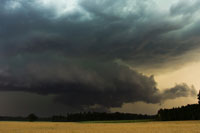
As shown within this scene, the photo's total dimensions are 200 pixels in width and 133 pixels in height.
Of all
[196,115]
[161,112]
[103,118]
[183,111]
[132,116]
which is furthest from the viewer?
[132,116]

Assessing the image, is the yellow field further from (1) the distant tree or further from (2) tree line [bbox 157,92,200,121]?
(1) the distant tree

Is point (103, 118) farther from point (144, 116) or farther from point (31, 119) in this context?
point (31, 119)

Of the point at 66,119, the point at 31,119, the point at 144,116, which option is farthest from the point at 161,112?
the point at 66,119

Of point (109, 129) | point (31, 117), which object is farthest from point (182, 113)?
point (31, 117)

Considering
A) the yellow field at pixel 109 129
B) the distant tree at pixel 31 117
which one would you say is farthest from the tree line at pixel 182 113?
the distant tree at pixel 31 117

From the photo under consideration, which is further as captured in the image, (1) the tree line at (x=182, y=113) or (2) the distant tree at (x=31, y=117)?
(2) the distant tree at (x=31, y=117)

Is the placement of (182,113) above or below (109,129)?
above

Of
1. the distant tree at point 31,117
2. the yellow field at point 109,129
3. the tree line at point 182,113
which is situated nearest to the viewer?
the yellow field at point 109,129

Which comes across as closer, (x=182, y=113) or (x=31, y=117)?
(x=182, y=113)

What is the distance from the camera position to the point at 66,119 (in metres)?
199

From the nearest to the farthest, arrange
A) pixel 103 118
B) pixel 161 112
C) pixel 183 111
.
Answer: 1. pixel 183 111
2. pixel 161 112
3. pixel 103 118

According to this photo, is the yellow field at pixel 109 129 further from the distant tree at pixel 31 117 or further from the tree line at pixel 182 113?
the distant tree at pixel 31 117

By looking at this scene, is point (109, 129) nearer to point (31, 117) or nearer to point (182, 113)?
point (182, 113)

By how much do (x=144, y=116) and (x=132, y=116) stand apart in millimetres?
10538
